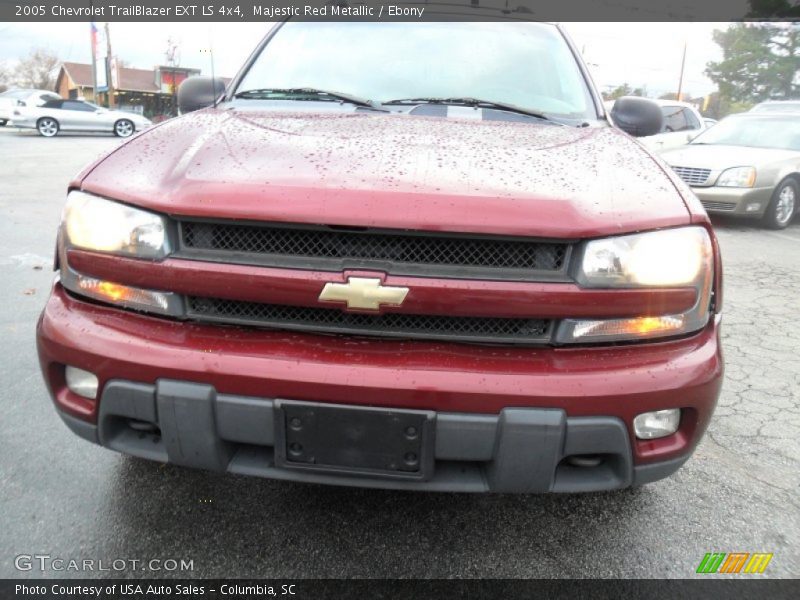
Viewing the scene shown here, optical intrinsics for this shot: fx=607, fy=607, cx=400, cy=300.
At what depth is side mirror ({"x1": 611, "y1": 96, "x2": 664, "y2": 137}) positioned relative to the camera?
110 inches

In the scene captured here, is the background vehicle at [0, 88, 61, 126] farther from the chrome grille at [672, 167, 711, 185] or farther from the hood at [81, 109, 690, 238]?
the hood at [81, 109, 690, 238]

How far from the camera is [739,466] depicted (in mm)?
2504

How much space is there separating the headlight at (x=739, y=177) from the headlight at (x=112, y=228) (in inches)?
310

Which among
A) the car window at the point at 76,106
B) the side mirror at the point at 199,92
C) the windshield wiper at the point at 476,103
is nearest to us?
the windshield wiper at the point at 476,103

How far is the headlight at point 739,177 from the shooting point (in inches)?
301

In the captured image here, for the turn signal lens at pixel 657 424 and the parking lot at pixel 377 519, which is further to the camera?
the parking lot at pixel 377 519

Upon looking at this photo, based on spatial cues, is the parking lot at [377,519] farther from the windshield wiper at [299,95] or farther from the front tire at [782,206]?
the front tire at [782,206]

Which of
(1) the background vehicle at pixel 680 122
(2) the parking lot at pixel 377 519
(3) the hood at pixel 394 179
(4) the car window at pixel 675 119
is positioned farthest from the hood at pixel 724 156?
(3) the hood at pixel 394 179

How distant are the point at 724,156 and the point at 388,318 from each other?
788 centimetres

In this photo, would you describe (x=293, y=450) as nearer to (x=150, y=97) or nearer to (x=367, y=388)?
(x=367, y=388)

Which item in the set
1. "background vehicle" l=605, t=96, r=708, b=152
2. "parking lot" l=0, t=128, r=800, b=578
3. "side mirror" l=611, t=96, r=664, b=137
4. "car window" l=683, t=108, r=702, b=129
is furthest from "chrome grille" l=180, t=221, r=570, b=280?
"car window" l=683, t=108, r=702, b=129

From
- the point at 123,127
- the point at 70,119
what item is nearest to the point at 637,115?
the point at 70,119

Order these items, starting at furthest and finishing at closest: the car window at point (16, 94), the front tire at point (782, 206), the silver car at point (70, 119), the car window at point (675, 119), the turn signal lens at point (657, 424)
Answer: the car window at point (16, 94) → the silver car at point (70, 119) → the car window at point (675, 119) → the front tire at point (782, 206) → the turn signal lens at point (657, 424)

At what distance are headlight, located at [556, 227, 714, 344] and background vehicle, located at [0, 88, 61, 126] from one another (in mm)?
24438
